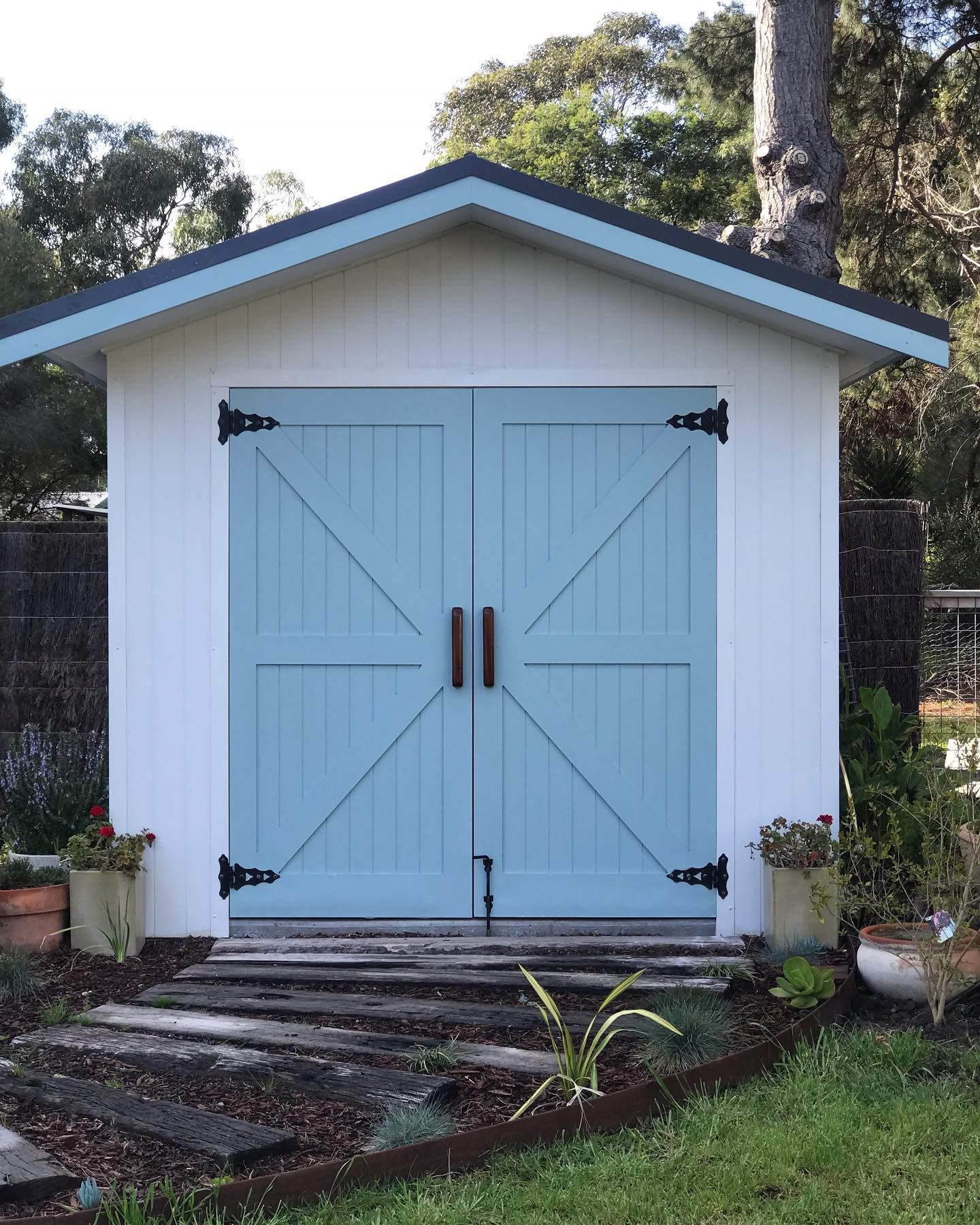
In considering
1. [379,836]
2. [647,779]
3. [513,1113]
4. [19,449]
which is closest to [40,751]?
[379,836]

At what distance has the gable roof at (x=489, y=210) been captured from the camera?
181 inches

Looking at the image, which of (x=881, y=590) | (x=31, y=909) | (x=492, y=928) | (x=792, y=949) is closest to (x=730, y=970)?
(x=792, y=949)

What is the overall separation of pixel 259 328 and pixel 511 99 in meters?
26.8

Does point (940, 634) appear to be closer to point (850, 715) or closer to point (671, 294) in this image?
point (850, 715)

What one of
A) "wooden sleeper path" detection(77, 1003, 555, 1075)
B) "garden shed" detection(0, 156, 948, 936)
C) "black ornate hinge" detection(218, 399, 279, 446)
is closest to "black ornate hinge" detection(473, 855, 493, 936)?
"garden shed" detection(0, 156, 948, 936)

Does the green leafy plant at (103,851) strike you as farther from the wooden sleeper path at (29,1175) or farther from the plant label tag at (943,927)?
the plant label tag at (943,927)

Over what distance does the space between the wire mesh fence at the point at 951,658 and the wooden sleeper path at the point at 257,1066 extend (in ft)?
25.0

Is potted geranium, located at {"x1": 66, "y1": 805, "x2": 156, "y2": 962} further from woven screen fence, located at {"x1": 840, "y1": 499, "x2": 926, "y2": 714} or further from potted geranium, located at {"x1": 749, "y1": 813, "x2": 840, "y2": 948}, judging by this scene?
woven screen fence, located at {"x1": 840, "y1": 499, "x2": 926, "y2": 714}

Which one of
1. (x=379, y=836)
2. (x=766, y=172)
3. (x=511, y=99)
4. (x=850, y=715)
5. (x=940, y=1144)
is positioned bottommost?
(x=940, y=1144)

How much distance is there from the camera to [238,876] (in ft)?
16.8

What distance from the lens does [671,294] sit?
509 centimetres

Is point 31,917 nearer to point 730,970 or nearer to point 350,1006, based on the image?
point 350,1006

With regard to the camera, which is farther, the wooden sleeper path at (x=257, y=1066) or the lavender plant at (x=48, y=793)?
the lavender plant at (x=48, y=793)

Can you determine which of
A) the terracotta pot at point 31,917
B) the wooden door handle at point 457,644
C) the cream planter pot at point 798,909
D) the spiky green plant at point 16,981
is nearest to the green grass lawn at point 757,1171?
the cream planter pot at point 798,909
